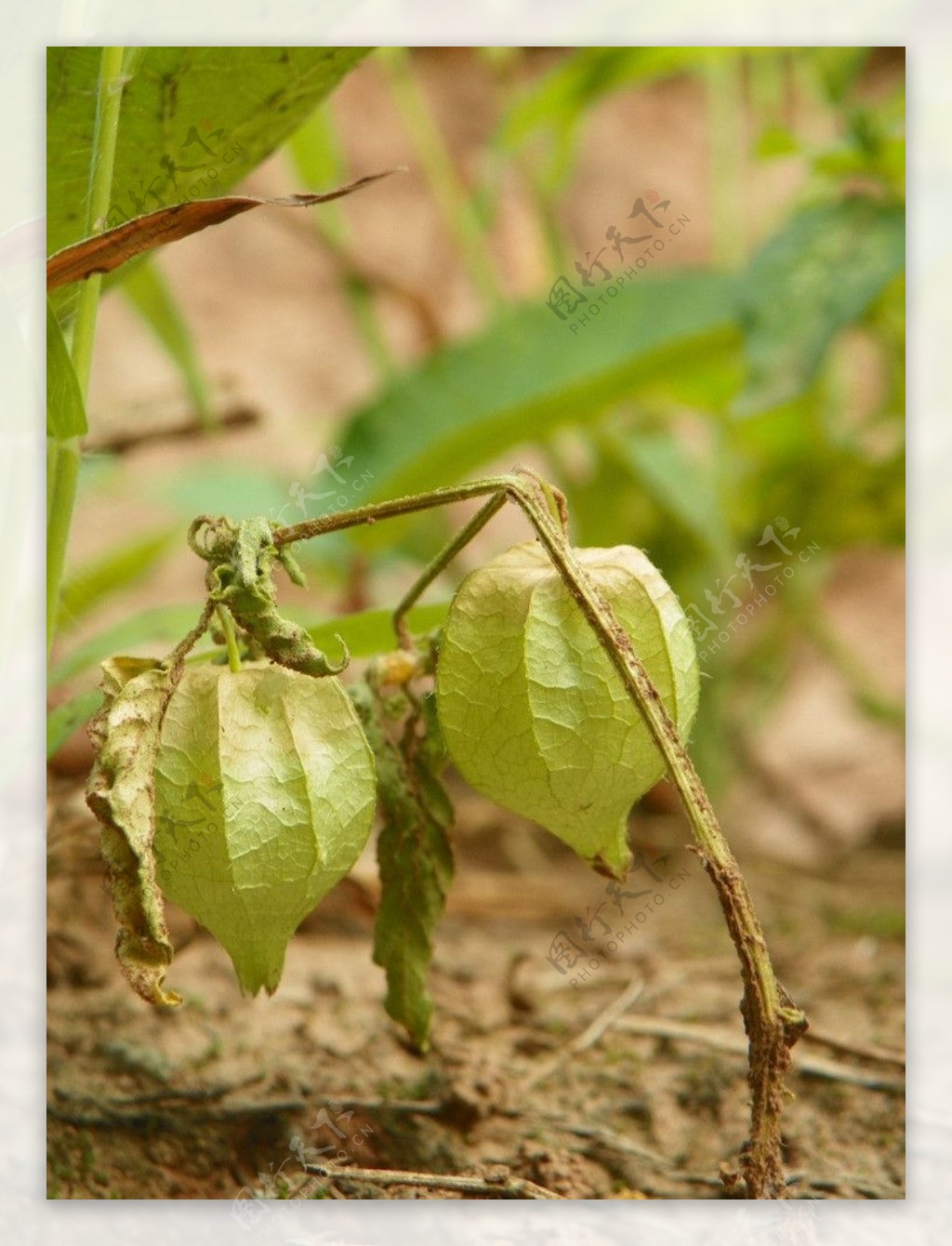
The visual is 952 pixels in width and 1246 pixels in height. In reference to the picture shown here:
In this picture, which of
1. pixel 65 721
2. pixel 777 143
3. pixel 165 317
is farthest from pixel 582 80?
pixel 65 721

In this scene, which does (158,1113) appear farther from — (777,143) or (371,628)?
(777,143)

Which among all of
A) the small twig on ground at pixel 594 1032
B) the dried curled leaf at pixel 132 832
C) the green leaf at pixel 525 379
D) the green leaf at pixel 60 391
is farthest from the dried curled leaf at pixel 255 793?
the green leaf at pixel 525 379

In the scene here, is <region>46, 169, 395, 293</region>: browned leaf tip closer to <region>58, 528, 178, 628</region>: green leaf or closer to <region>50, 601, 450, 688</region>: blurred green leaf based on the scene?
<region>50, 601, 450, 688</region>: blurred green leaf

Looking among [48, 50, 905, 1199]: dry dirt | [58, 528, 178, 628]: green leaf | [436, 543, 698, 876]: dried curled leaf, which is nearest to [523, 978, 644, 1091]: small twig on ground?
[48, 50, 905, 1199]: dry dirt

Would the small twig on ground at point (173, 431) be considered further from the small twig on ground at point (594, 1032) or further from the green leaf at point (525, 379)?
the small twig on ground at point (594, 1032)

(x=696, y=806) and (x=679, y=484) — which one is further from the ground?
(x=679, y=484)

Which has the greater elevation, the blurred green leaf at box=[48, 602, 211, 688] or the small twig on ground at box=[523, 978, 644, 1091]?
the blurred green leaf at box=[48, 602, 211, 688]
